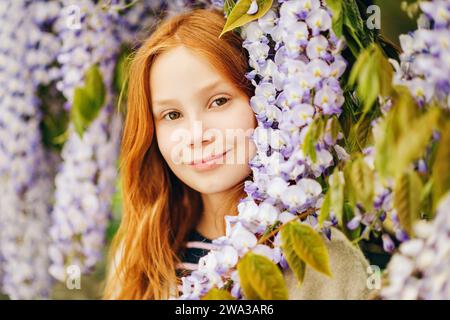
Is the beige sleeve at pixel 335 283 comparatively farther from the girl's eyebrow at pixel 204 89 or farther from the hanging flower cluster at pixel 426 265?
the girl's eyebrow at pixel 204 89

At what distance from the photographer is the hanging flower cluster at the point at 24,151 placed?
6.32 ft

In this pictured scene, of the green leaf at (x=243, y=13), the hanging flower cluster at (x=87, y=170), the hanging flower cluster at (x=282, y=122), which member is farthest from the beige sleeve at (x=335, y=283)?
the hanging flower cluster at (x=87, y=170)

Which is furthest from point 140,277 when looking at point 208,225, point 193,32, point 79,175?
point 193,32

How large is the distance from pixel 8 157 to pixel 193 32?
32.1 inches

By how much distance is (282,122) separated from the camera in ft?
4.31

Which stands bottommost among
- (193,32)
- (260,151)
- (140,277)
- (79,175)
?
(140,277)

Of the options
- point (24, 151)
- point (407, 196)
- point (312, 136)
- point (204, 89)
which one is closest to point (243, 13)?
point (204, 89)

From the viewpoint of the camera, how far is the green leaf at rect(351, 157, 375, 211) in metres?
1.11

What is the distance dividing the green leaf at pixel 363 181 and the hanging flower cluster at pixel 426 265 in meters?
0.10

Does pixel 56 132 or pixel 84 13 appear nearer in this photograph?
pixel 84 13

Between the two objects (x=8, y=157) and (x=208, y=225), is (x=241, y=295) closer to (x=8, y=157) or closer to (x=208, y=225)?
(x=208, y=225)

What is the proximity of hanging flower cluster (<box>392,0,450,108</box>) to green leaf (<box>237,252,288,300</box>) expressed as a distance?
1.40 ft

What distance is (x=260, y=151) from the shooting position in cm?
141

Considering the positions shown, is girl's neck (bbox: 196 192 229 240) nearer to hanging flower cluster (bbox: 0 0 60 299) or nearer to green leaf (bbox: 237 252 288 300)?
green leaf (bbox: 237 252 288 300)
